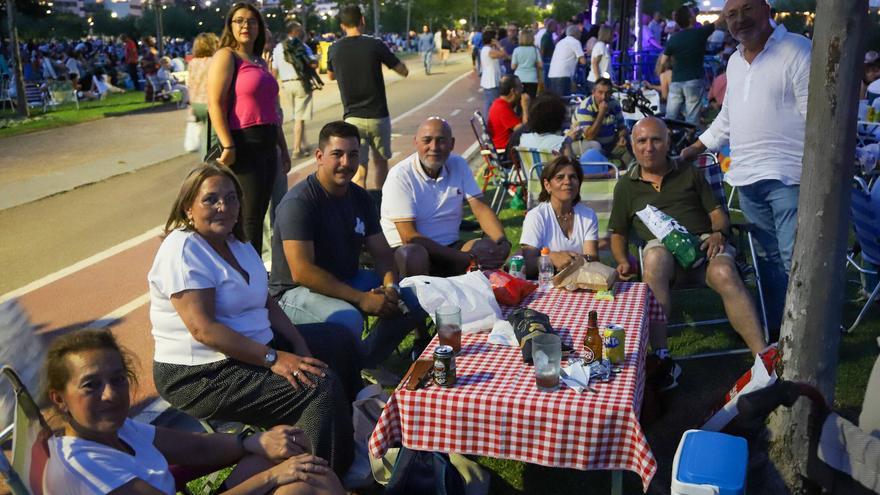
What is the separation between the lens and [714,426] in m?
3.91

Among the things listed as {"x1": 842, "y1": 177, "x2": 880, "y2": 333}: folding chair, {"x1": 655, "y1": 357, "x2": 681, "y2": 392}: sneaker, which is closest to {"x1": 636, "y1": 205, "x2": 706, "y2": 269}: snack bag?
{"x1": 655, "y1": 357, "x2": 681, "y2": 392}: sneaker

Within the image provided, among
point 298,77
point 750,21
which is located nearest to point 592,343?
point 750,21

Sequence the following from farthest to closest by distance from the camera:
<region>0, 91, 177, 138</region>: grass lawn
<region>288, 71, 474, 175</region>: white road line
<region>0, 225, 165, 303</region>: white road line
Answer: <region>0, 91, 177, 138</region>: grass lawn → <region>288, 71, 474, 175</region>: white road line → <region>0, 225, 165, 303</region>: white road line

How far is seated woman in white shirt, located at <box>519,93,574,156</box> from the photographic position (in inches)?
315

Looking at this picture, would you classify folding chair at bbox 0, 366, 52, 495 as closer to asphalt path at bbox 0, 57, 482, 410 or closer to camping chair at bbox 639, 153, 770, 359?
asphalt path at bbox 0, 57, 482, 410

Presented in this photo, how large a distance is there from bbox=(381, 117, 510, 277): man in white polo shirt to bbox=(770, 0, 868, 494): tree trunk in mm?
2336

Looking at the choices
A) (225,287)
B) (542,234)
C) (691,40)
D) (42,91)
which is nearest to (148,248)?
(542,234)

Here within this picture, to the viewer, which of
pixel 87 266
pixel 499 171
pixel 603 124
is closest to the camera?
pixel 87 266

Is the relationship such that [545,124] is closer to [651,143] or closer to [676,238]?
[651,143]

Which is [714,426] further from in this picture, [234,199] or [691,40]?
[691,40]

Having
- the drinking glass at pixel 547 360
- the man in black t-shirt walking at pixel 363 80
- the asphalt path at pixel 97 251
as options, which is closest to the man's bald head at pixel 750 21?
the drinking glass at pixel 547 360

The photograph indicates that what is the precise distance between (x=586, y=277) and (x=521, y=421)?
152 centimetres

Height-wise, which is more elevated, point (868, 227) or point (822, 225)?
point (822, 225)

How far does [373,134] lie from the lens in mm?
8961
